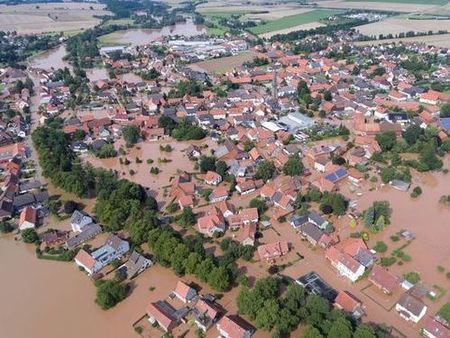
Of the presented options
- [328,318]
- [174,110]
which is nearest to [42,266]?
[328,318]

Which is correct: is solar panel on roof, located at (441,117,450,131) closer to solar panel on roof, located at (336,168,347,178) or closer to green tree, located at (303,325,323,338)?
solar panel on roof, located at (336,168,347,178)

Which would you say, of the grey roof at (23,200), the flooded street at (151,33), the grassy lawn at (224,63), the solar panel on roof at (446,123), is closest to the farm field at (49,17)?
the flooded street at (151,33)

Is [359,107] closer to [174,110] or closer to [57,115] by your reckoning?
[174,110]

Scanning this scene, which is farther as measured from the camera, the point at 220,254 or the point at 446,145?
the point at 446,145

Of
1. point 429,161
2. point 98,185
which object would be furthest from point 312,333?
point 429,161

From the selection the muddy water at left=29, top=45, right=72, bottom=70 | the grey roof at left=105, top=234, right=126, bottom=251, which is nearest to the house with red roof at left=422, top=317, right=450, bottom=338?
the grey roof at left=105, top=234, right=126, bottom=251

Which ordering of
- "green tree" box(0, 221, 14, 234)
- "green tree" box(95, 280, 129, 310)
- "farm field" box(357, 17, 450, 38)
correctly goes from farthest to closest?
1. "farm field" box(357, 17, 450, 38)
2. "green tree" box(0, 221, 14, 234)
3. "green tree" box(95, 280, 129, 310)

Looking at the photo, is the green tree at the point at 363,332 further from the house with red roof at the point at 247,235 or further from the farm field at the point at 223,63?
the farm field at the point at 223,63

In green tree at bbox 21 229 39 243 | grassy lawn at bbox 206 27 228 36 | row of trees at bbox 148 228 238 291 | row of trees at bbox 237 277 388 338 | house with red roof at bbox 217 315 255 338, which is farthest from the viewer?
grassy lawn at bbox 206 27 228 36
